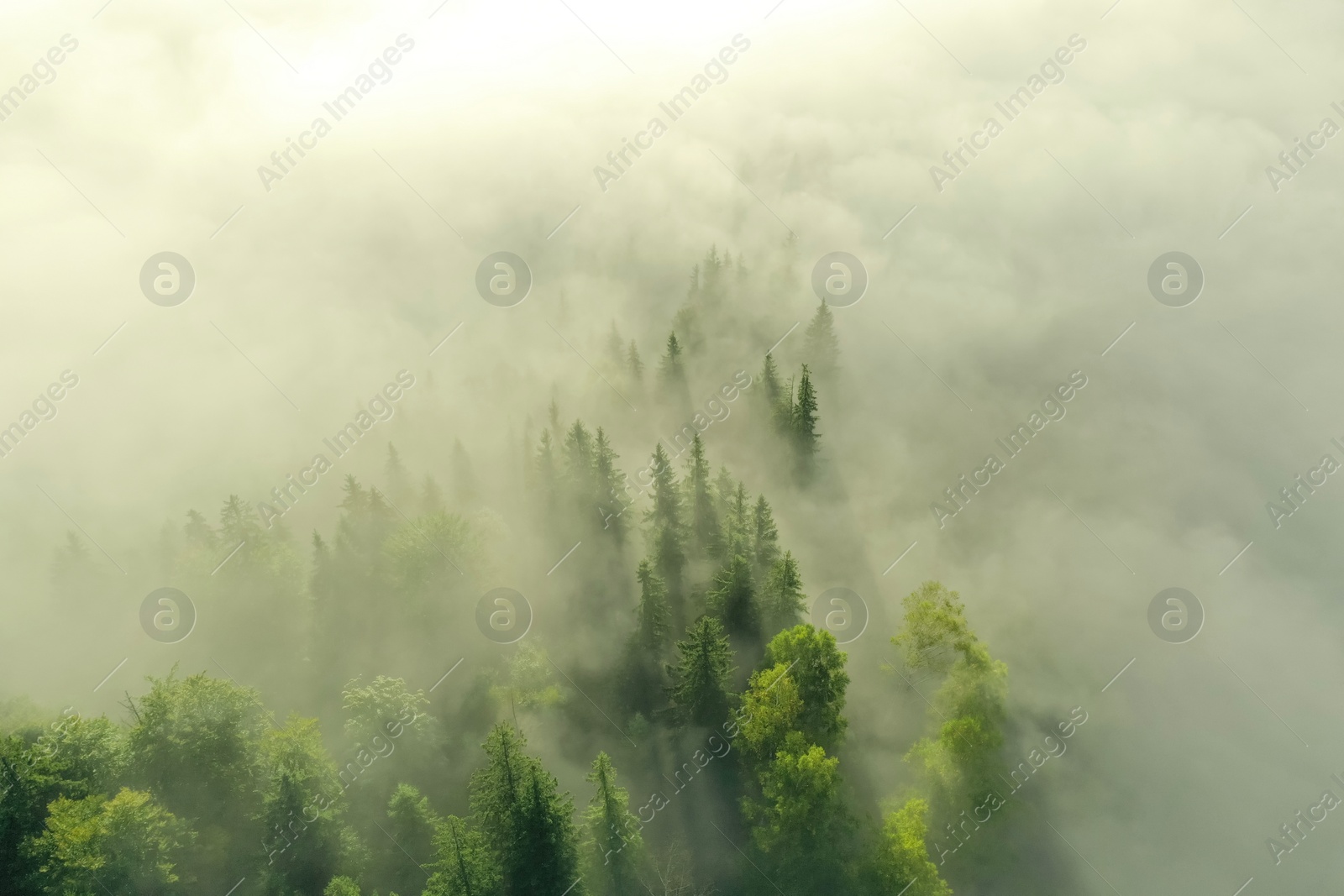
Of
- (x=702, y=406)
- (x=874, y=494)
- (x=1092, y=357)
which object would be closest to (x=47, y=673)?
(x=702, y=406)

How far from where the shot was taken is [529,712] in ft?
243

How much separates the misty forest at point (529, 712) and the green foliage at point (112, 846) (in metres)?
0.19

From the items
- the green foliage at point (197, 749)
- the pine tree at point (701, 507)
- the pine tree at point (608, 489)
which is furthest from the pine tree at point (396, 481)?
the pine tree at point (701, 507)

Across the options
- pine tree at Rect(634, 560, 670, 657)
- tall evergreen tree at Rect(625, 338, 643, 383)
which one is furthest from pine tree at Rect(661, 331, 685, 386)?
pine tree at Rect(634, 560, 670, 657)

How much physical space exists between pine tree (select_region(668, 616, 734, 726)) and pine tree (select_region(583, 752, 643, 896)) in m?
10.8

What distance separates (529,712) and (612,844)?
905 inches

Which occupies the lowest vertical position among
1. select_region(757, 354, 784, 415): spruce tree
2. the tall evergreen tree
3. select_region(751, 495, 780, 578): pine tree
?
select_region(751, 495, 780, 578): pine tree

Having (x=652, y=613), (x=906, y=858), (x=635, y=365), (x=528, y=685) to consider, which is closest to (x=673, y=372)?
(x=635, y=365)

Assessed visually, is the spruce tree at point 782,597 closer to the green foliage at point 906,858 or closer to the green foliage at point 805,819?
the green foliage at point 805,819

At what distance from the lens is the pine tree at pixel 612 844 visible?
52938 mm

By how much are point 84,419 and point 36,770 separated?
409ft

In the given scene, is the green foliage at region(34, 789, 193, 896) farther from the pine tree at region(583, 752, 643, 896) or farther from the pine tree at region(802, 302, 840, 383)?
the pine tree at region(802, 302, 840, 383)

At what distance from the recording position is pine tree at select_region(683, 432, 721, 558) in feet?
256

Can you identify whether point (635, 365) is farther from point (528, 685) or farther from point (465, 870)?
point (465, 870)
